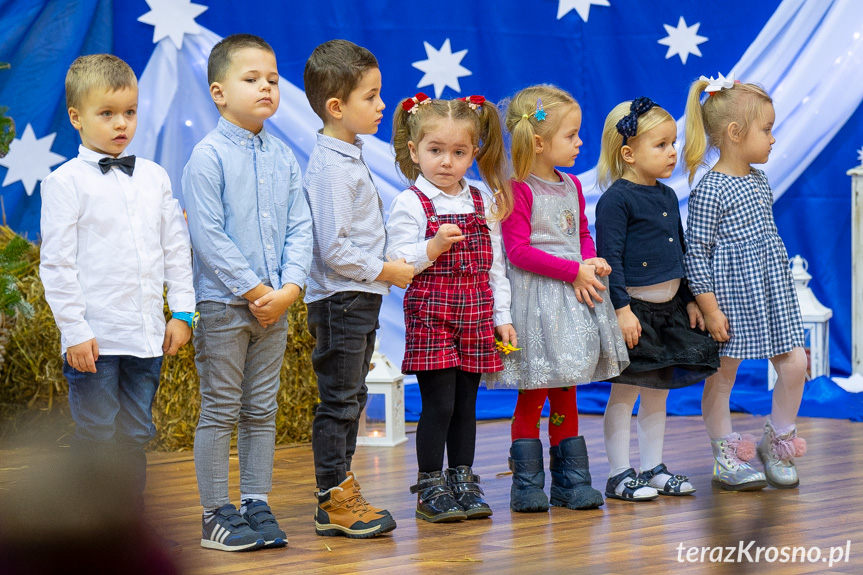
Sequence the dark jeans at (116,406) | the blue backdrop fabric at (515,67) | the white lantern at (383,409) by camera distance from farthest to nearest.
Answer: the blue backdrop fabric at (515,67), the white lantern at (383,409), the dark jeans at (116,406)

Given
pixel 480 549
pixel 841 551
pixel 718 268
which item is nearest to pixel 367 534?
pixel 480 549

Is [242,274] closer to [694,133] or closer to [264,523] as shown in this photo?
[264,523]

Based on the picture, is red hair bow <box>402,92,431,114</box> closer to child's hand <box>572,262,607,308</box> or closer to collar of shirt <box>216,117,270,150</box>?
collar of shirt <box>216,117,270,150</box>

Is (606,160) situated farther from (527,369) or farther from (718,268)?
(527,369)

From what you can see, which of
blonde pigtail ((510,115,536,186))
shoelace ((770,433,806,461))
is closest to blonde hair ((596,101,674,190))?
blonde pigtail ((510,115,536,186))

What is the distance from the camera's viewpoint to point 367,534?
2350 mm

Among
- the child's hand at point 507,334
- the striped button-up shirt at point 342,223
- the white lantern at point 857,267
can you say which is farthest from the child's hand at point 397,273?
the white lantern at point 857,267

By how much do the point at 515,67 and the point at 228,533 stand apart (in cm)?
315

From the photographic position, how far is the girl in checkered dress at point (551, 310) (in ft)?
8.59

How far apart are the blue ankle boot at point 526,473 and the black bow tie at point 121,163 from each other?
1.20 meters

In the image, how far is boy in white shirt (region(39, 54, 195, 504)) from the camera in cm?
211

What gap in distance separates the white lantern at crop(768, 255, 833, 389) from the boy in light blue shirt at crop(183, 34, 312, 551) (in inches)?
112

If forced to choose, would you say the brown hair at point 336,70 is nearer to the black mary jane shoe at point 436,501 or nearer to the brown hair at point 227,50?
the brown hair at point 227,50

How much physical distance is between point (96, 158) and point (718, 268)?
1.71 m
